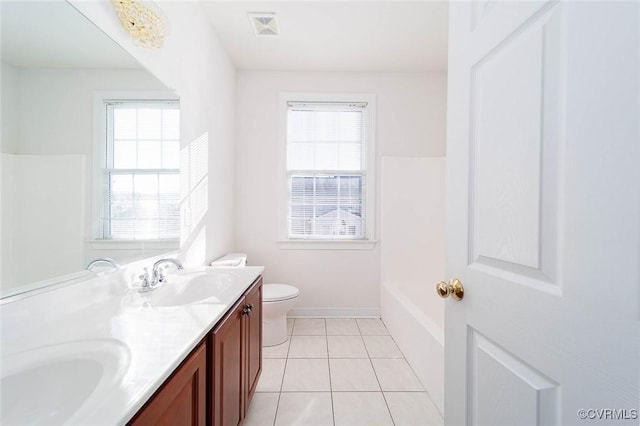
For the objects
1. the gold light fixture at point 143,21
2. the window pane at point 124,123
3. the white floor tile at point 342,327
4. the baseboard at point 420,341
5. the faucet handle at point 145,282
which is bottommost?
the white floor tile at point 342,327

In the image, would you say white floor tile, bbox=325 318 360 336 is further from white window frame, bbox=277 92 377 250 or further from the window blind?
the window blind

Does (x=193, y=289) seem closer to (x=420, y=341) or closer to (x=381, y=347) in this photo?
(x=420, y=341)

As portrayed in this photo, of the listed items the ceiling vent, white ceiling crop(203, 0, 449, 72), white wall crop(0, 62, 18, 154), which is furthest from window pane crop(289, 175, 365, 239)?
white wall crop(0, 62, 18, 154)

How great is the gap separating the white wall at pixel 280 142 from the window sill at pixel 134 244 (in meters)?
1.31

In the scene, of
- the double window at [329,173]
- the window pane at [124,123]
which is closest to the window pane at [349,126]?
the double window at [329,173]

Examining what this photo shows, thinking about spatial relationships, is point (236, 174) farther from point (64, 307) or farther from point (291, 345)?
point (64, 307)

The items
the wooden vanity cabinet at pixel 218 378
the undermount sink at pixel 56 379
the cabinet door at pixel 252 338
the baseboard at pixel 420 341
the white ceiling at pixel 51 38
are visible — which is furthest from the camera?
the baseboard at pixel 420 341

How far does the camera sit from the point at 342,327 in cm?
270

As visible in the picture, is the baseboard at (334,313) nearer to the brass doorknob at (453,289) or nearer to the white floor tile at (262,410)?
the white floor tile at (262,410)

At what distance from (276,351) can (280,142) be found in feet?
6.66

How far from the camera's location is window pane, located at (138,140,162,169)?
1.31m

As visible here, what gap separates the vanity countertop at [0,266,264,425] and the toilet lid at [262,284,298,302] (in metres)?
1.19

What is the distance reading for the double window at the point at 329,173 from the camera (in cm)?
295

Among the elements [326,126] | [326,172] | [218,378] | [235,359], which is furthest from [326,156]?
[218,378]
